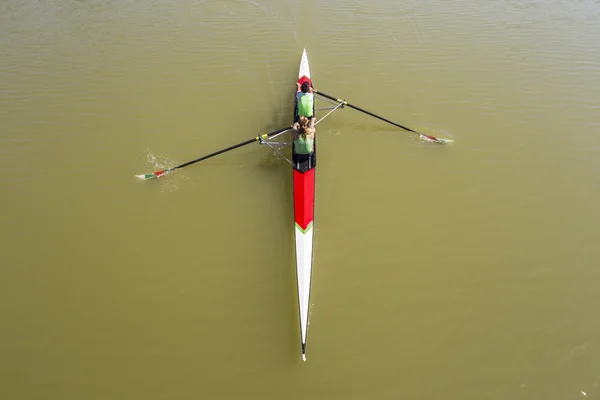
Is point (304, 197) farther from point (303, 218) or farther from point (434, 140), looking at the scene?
point (434, 140)

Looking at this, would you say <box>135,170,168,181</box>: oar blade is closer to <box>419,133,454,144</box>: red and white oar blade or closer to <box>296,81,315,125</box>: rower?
<box>296,81,315,125</box>: rower

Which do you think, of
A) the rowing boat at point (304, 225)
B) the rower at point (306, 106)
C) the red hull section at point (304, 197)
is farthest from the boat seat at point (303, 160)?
the rower at point (306, 106)

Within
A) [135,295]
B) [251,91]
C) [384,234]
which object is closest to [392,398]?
[384,234]

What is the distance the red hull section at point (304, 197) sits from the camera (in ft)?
18.2

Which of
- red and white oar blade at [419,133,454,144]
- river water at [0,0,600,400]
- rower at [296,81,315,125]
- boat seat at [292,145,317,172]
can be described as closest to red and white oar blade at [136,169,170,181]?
river water at [0,0,600,400]

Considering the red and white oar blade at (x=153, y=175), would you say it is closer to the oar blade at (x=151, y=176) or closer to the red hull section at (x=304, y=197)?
the oar blade at (x=151, y=176)

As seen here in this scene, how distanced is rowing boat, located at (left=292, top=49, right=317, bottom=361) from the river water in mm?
256

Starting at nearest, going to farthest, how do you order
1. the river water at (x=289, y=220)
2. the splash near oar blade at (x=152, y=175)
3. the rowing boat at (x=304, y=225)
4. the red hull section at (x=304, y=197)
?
the river water at (x=289, y=220), the rowing boat at (x=304, y=225), the red hull section at (x=304, y=197), the splash near oar blade at (x=152, y=175)

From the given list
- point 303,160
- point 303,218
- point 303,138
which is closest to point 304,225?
point 303,218

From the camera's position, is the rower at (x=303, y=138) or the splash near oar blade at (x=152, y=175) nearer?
the rower at (x=303, y=138)

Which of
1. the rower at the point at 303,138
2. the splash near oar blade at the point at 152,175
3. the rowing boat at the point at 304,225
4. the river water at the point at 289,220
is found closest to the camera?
the river water at the point at 289,220

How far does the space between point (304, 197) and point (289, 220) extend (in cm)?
52

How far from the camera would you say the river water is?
174 inches

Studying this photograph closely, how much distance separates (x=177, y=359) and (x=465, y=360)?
11.9 ft
